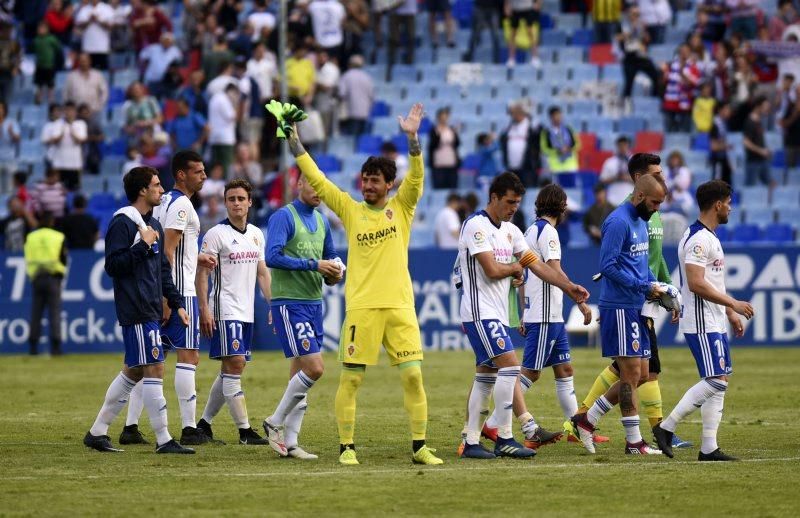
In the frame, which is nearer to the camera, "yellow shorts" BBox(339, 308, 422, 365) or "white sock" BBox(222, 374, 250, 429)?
"yellow shorts" BBox(339, 308, 422, 365)

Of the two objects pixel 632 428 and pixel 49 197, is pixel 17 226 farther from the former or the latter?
pixel 632 428

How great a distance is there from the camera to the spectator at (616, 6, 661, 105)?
105 feet

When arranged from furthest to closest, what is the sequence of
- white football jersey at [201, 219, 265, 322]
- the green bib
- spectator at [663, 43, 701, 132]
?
1. spectator at [663, 43, 701, 132]
2. white football jersey at [201, 219, 265, 322]
3. the green bib

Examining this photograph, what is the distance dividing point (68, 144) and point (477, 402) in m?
20.0

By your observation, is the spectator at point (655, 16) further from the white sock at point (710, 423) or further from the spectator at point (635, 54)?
the white sock at point (710, 423)

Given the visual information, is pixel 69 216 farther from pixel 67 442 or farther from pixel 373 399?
pixel 67 442

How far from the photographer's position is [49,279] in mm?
25734

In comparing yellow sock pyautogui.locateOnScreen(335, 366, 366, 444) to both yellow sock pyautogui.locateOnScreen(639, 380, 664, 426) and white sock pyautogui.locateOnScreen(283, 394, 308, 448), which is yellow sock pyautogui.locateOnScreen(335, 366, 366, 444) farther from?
yellow sock pyautogui.locateOnScreen(639, 380, 664, 426)

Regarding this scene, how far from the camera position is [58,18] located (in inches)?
1387

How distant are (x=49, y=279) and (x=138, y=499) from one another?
51.7ft

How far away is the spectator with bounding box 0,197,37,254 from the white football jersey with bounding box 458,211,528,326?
16.8 m

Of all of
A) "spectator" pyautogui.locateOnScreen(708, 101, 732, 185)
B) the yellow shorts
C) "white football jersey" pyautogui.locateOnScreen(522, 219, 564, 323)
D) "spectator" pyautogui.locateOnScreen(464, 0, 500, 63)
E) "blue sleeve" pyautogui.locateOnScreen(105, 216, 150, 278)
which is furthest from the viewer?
"spectator" pyautogui.locateOnScreen(464, 0, 500, 63)

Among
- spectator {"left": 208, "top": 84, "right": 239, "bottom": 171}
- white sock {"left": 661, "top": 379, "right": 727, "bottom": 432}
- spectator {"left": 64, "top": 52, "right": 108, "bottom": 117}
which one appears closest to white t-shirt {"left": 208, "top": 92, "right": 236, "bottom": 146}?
Answer: spectator {"left": 208, "top": 84, "right": 239, "bottom": 171}

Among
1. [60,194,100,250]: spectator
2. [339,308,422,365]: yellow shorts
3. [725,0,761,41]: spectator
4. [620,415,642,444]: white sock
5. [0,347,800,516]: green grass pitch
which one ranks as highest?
[725,0,761,41]: spectator
